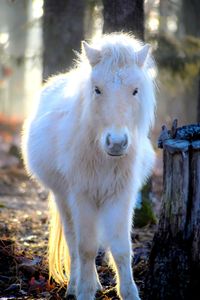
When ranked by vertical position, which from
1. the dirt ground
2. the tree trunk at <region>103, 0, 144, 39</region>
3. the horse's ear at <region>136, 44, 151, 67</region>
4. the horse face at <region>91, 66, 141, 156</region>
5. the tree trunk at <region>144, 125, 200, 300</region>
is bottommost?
the dirt ground

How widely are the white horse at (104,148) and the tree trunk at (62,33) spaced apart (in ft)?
18.0

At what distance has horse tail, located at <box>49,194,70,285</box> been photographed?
5.94 meters

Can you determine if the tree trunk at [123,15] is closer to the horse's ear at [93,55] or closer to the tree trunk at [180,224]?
the horse's ear at [93,55]

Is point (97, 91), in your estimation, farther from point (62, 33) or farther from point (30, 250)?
point (62, 33)

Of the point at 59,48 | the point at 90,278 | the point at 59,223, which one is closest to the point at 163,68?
the point at 59,48

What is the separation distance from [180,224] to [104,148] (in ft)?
2.86

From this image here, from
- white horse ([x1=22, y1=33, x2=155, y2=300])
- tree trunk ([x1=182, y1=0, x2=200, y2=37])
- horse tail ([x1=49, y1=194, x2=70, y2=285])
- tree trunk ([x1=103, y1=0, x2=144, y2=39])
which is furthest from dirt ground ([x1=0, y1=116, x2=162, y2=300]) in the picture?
A: tree trunk ([x1=182, y1=0, x2=200, y2=37])

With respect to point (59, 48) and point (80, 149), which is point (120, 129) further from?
point (59, 48)

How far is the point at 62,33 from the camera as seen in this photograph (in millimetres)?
11234

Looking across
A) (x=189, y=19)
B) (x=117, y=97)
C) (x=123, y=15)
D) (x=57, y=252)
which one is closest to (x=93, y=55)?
(x=117, y=97)

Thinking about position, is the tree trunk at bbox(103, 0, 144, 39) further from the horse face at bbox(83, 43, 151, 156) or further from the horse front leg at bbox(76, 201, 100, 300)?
the horse front leg at bbox(76, 201, 100, 300)

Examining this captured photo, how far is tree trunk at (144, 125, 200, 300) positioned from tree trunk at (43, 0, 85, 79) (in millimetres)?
6905

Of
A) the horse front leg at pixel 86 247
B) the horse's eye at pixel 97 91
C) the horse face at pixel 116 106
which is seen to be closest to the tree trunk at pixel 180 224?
the horse face at pixel 116 106

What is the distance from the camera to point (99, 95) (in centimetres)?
479
